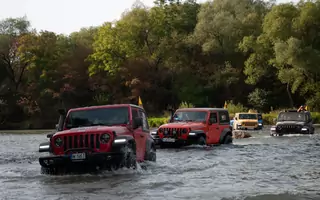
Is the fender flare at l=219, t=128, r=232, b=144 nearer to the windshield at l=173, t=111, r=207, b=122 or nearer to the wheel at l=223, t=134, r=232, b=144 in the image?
the wheel at l=223, t=134, r=232, b=144

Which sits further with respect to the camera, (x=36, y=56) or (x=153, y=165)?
(x=36, y=56)

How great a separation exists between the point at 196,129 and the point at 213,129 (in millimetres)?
1408

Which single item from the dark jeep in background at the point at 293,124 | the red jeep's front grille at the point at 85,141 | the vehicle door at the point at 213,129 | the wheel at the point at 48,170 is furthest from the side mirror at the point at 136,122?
the dark jeep in background at the point at 293,124

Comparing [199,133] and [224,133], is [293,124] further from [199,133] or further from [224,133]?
[199,133]

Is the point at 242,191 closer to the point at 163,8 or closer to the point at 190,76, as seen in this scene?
the point at 190,76

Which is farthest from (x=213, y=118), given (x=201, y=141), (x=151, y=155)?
(x=151, y=155)

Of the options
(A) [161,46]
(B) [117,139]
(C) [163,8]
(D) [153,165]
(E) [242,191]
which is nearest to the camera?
(E) [242,191]

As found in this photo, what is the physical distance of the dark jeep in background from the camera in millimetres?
32500

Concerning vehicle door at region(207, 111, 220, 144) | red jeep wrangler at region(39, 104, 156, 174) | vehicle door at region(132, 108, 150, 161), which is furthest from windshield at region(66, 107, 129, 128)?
vehicle door at region(207, 111, 220, 144)

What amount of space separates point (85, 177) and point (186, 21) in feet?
195

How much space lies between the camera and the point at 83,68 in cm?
6825

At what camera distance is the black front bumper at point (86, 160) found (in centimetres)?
1300

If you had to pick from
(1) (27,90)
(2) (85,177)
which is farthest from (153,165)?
(1) (27,90)

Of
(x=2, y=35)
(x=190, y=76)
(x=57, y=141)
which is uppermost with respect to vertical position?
(x=2, y=35)
